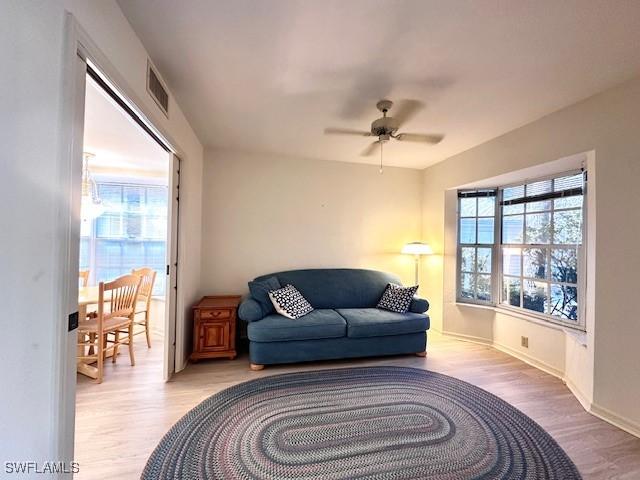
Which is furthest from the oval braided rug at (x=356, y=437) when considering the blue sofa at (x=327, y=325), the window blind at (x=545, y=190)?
the window blind at (x=545, y=190)

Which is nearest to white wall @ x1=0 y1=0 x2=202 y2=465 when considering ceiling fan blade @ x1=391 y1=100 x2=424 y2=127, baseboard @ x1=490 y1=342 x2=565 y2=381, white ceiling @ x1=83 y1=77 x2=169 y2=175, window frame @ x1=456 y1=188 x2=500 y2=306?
white ceiling @ x1=83 y1=77 x2=169 y2=175

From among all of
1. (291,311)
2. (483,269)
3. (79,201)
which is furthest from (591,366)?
(79,201)

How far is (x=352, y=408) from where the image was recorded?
7.00ft

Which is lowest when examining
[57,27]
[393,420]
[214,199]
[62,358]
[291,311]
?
[393,420]

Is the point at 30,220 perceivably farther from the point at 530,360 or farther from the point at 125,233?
the point at 530,360

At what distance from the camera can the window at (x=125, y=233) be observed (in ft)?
12.8

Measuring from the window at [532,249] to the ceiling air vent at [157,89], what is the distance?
382cm

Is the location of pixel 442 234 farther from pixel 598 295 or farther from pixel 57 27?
pixel 57 27

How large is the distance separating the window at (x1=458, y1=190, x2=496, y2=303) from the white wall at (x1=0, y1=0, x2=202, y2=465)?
424cm

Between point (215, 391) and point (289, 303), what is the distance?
3.67 feet

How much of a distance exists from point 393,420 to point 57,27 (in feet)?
9.36

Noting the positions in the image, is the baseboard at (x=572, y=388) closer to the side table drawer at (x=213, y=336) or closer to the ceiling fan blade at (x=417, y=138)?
the ceiling fan blade at (x=417, y=138)

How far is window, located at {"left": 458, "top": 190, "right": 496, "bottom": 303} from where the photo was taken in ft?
12.3

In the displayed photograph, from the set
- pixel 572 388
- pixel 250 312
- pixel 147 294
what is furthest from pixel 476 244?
pixel 147 294
